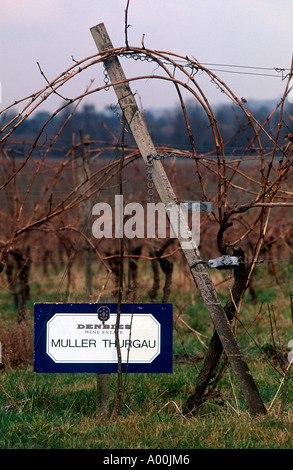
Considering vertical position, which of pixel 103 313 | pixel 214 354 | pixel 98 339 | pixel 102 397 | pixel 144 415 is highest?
pixel 103 313

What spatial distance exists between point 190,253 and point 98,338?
88 centimetres

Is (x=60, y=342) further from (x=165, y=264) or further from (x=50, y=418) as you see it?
(x=165, y=264)

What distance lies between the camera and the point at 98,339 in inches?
166

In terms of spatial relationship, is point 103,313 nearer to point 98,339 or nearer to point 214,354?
point 98,339

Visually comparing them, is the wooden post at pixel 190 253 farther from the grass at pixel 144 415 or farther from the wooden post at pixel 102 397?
the wooden post at pixel 102 397

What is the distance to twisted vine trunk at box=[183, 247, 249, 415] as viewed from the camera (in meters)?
4.30

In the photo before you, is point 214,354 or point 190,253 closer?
point 190,253

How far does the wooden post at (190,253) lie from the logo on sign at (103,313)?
652 millimetres

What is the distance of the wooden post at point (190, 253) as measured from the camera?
407 cm

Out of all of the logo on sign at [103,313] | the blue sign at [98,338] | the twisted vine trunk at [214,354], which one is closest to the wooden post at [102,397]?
the blue sign at [98,338]

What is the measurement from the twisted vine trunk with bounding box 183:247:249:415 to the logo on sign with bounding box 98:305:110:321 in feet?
2.53

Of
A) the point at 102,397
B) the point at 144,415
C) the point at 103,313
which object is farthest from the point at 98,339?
the point at 144,415

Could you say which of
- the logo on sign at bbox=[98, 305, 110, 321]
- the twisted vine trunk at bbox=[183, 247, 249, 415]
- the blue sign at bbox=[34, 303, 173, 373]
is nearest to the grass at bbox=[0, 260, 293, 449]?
the twisted vine trunk at bbox=[183, 247, 249, 415]

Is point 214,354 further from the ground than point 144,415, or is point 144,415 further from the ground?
point 214,354
